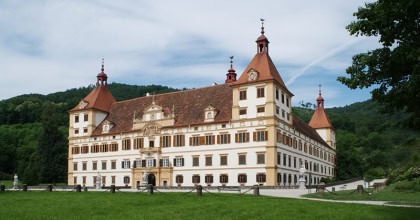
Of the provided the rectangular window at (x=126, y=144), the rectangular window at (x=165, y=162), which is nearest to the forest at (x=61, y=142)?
the rectangular window at (x=126, y=144)

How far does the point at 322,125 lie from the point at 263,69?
3204cm

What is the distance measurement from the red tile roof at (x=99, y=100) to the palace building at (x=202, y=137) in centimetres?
17

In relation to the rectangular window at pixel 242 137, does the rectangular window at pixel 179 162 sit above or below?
below

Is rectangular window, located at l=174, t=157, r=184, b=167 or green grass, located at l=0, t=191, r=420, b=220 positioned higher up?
rectangular window, located at l=174, t=157, r=184, b=167

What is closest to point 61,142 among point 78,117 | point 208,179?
point 78,117

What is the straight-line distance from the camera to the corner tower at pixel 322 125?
80.2 m

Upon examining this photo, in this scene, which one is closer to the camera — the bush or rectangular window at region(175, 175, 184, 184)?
rectangular window at region(175, 175, 184, 184)

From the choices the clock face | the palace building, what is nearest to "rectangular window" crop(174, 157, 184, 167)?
the palace building

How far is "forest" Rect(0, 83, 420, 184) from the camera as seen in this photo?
74438 mm

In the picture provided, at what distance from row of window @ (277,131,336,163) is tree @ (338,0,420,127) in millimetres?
34477

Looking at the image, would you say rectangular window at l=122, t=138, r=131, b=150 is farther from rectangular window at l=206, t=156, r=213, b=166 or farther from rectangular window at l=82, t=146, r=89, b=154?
rectangular window at l=206, t=156, r=213, b=166

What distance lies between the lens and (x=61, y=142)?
77.0 m

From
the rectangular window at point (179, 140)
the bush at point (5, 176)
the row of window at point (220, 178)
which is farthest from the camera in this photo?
the bush at point (5, 176)

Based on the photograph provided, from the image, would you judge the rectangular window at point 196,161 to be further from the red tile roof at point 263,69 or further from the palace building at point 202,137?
the red tile roof at point 263,69
